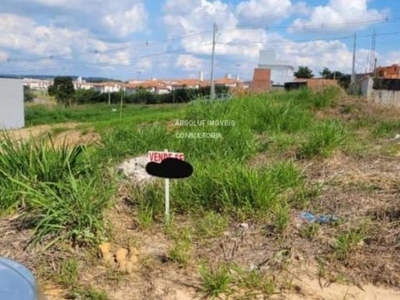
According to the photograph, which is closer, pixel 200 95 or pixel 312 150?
pixel 312 150

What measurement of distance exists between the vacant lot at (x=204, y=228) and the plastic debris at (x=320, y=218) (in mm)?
17

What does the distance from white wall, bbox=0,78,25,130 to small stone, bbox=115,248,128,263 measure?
951 inches

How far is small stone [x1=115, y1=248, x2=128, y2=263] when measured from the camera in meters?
3.02

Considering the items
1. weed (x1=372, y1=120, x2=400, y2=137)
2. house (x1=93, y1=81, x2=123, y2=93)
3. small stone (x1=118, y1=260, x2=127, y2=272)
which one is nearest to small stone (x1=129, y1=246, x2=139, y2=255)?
small stone (x1=118, y1=260, x2=127, y2=272)

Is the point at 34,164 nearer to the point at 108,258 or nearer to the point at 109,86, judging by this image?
the point at 108,258

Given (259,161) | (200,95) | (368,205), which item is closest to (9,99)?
(200,95)

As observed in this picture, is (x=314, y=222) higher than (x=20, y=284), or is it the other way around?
(x=20, y=284)

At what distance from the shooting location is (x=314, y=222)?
138 inches

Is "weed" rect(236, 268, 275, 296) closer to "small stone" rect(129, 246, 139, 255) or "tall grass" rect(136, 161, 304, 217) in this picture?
"small stone" rect(129, 246, 139, 255)

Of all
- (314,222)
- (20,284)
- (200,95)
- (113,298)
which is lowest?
(113,298)

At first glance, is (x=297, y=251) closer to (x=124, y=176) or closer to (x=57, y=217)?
(x=57, y=217)

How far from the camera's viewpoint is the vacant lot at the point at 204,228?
2.79 m

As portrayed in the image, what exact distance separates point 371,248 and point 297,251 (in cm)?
51

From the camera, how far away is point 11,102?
85.6 feet
